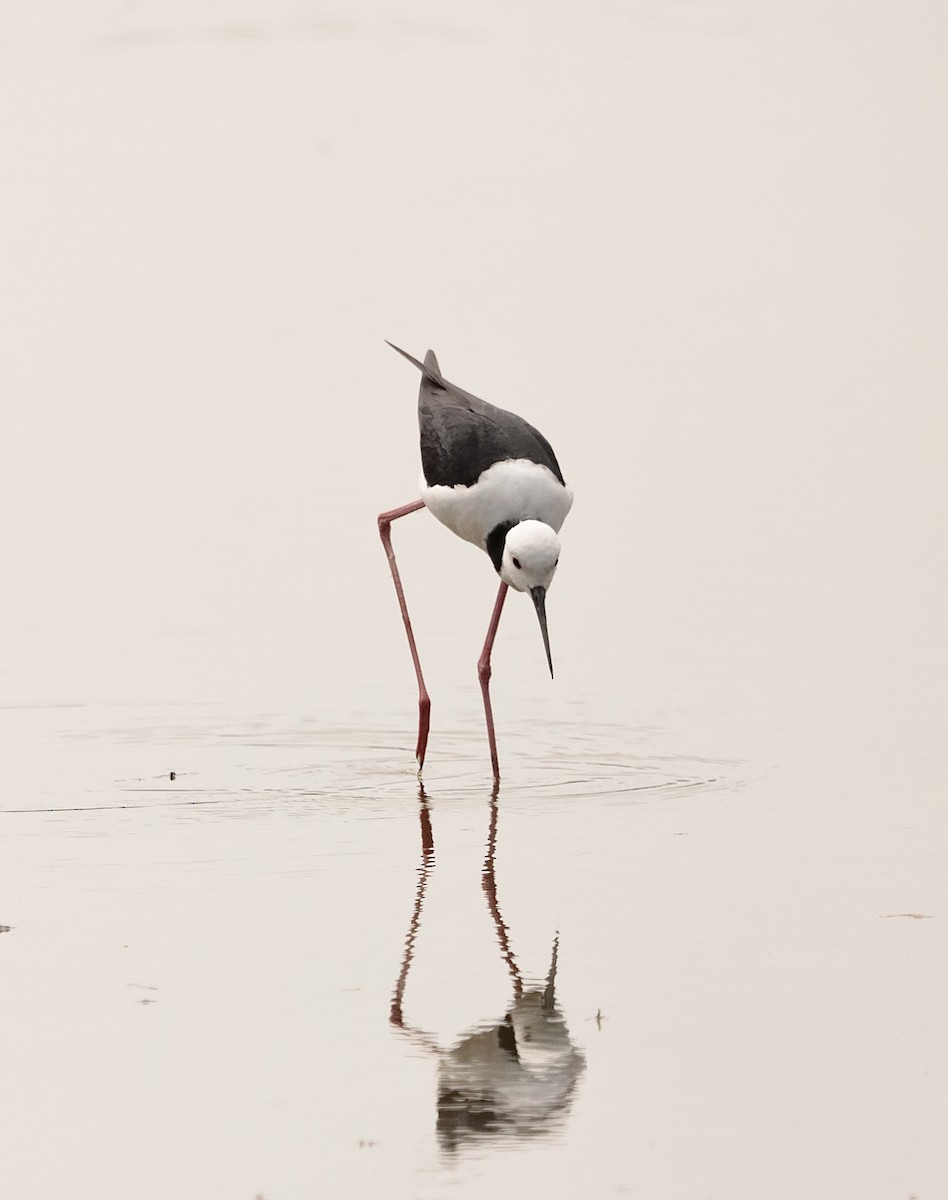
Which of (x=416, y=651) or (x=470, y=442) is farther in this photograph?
(x=416, y=651)

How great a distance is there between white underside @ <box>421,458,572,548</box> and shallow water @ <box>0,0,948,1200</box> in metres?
0.86

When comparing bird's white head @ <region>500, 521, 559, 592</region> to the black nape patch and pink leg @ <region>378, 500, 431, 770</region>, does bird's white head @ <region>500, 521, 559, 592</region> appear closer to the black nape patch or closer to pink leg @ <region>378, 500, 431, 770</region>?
the black nape patch

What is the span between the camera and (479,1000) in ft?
18.3

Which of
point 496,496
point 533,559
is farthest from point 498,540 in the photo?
point 533,559

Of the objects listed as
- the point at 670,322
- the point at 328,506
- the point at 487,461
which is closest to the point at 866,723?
the point at 487,461

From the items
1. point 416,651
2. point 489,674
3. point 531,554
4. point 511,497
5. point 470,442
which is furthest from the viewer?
point 416,651

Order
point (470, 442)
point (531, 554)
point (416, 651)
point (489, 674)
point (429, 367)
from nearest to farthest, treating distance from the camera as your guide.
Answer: point (531, 554), point (470, 442), point (489, 674), point (416, 651), point (429, 367)

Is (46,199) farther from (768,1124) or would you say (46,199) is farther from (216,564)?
(768,1124)

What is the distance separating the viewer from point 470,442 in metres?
8.72

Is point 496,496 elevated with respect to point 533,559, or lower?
elevated

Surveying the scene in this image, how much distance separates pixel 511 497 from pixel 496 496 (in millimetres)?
60

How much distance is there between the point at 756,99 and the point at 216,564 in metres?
11.3

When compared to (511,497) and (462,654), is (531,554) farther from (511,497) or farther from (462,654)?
(462,654)

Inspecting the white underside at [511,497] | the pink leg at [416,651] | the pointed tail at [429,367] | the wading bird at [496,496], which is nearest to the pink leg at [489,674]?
the wading bird at [496,496]
